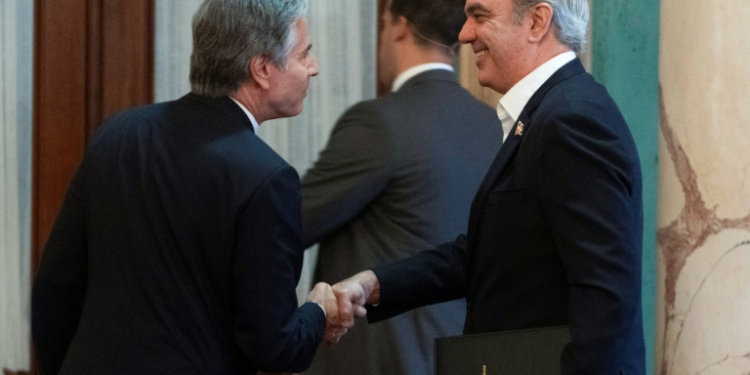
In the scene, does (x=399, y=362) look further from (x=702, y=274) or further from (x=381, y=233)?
(x=702, y=274)

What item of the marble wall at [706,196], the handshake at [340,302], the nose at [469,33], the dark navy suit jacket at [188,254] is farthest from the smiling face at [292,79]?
the marble wall at [706,196]

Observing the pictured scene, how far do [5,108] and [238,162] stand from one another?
6.71ft

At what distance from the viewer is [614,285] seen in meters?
2.19

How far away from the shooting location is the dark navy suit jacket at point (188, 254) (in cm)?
227

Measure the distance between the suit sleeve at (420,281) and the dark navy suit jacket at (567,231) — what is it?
36 cm

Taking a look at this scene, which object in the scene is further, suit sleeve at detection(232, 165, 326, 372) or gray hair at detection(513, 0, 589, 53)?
gray hair at detection(513, 0, 589, 53)

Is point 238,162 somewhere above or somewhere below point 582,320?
above

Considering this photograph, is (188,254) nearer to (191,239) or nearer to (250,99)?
(191,239)

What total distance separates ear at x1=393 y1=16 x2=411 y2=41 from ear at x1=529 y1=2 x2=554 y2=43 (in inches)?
32.6

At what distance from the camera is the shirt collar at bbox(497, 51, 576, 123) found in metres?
2.51

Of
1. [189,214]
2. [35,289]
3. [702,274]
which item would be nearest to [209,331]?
[189,214]

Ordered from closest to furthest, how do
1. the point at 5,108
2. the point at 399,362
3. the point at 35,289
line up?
the point at 35,289 → the point at 399,362 → the point at 5,108

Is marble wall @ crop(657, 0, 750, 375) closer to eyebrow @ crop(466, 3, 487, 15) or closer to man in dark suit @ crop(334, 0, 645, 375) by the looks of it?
man in dark suit @ crop(334, 0, 645, 375)

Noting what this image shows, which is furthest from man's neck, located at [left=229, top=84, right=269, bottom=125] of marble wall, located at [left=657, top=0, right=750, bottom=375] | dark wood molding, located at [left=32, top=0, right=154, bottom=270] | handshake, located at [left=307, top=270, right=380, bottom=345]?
dark wood molding, located at [left=32, top=0, right=154, bottom=270]
